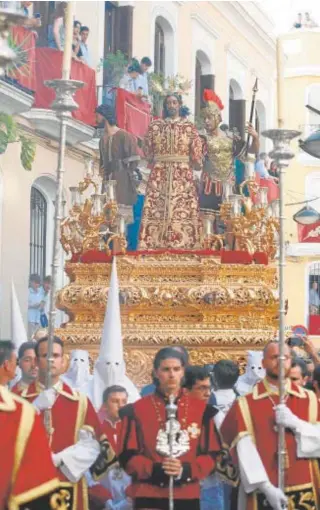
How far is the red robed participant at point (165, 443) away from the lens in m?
4.50

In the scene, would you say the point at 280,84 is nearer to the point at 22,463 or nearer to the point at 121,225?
the point at 22,463

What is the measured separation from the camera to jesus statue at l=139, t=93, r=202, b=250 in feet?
29.0

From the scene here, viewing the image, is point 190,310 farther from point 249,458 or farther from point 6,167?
point 6,167

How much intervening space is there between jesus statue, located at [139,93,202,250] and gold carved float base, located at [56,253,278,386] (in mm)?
413

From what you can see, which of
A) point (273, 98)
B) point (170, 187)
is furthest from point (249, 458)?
point (273, 98)

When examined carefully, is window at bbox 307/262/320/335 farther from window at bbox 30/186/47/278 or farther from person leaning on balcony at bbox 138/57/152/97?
window at bbox 30/186/47/278

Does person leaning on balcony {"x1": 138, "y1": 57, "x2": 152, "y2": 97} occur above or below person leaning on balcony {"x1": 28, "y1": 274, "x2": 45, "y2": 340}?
above

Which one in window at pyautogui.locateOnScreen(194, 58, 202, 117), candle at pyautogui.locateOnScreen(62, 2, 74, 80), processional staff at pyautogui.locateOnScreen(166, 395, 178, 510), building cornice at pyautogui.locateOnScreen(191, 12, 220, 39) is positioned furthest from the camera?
building cornice at pyautogui.locateOnScreen(191, 12, 220, 39)

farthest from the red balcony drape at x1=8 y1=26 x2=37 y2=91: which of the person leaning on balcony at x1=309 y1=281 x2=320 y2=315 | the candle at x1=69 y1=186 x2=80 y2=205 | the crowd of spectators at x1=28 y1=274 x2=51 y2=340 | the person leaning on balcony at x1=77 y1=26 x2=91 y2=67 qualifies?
the person leaning on balcony at x1=309 y1=281 x2=320 y2=315

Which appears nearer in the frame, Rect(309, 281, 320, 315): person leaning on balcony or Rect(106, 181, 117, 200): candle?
Rect(106, 181, 117, 200): candle

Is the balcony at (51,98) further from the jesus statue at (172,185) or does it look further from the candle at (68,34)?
the candle at (68,34)

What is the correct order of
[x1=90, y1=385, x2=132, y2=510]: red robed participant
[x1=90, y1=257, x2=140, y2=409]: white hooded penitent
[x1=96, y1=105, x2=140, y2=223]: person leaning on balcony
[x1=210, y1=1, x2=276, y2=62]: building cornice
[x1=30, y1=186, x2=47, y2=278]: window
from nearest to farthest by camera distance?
1. [x1=90, y1=385, x2=132, y2=510]: red robed participant
2. [x1=90, y1=257, x2=140, y2=409]: white hooded penitent
3. [x1=96, y1=105, x2=140, y2=223]: person leaning on balcony
4. [x1=30, y1=186, x2=47, y2=278]: window
5. [x1=210, y1=1, x2=276, y2=62]: building cornice

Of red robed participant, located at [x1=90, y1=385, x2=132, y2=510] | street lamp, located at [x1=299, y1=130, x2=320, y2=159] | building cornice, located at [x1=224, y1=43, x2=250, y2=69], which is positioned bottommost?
red robed participant, located at [x1=90, y1=385, x2=132, y2=510]

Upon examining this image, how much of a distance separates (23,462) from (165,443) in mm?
1487
